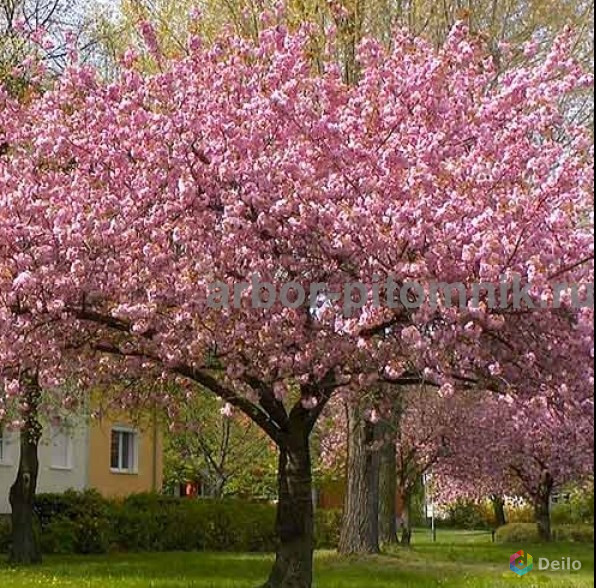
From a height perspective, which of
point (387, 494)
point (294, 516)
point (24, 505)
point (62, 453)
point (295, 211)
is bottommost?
point (294, 516)

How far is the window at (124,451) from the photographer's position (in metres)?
35.8

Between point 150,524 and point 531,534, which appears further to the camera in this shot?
point 531,534

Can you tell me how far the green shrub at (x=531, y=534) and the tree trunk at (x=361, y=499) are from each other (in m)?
12.4

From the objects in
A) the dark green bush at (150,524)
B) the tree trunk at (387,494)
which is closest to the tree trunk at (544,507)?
the tree trunk at (387,494)

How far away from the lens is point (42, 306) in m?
11.1

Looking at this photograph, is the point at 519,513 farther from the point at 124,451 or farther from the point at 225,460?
the point at 124,451

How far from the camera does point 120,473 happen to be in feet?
117

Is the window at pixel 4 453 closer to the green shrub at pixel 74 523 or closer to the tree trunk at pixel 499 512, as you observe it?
the green shrub at pixel 74 523

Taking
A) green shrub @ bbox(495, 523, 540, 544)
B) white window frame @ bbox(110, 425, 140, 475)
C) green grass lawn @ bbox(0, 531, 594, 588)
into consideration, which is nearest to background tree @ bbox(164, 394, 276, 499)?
white window frame @ bbox(110, 425, 140, 475)

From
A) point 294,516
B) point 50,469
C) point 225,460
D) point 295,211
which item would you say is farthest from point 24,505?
point 225,460

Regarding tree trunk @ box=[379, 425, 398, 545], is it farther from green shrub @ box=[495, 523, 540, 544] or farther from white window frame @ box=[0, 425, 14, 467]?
white window frame @ box=[0, 425, 14, 467]

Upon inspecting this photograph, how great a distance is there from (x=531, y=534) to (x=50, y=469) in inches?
595

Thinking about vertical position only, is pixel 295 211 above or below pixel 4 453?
above

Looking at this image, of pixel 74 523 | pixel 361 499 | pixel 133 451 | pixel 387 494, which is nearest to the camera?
pixel 361 499
